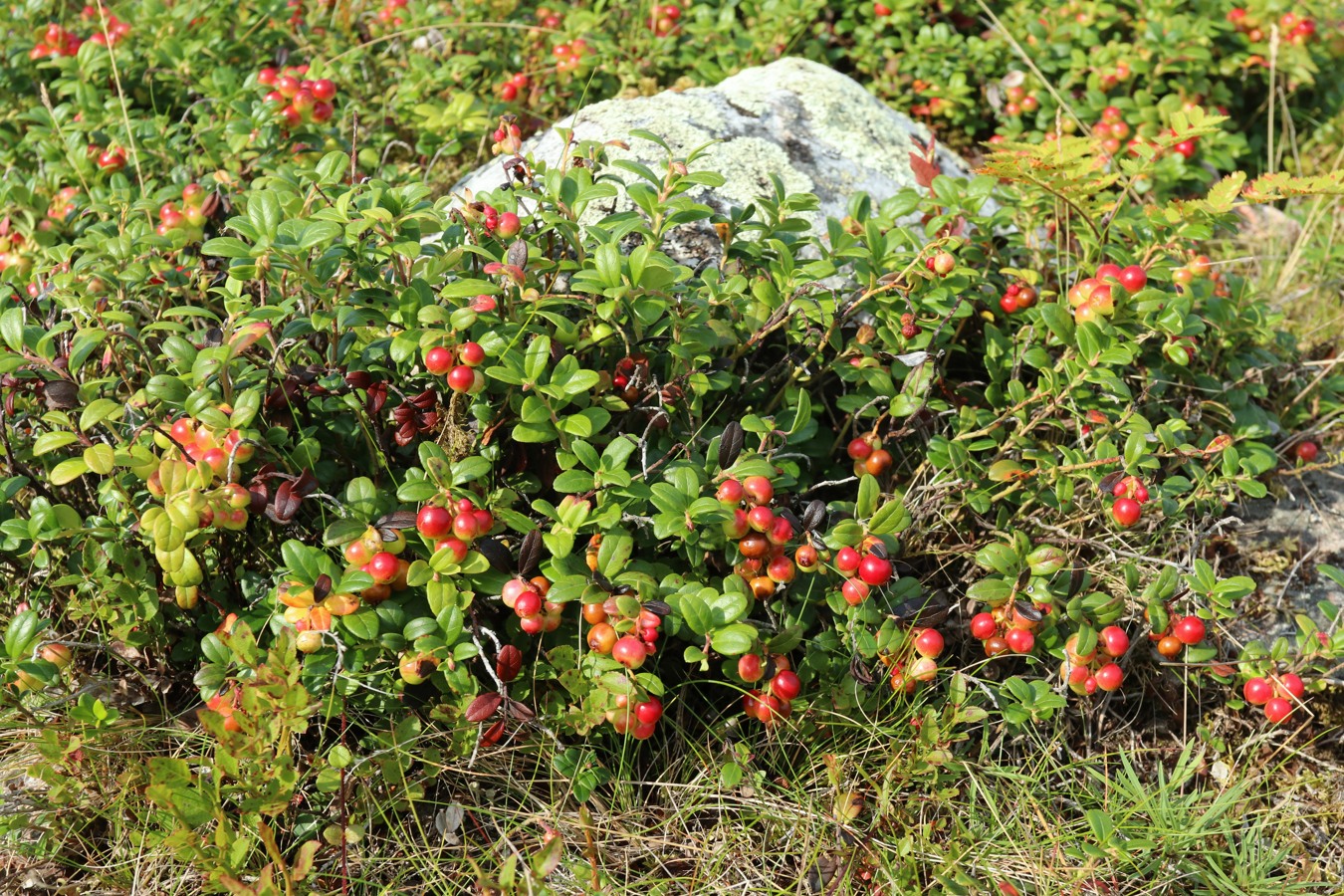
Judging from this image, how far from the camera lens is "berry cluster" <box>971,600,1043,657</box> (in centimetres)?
250

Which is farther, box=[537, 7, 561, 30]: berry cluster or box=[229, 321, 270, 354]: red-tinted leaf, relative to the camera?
box=[537, 7, 561, 30]: berry cluster

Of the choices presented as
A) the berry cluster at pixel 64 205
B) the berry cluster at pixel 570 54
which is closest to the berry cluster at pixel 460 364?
the berry cluster at pixel 64 205

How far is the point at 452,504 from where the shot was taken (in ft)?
7.46

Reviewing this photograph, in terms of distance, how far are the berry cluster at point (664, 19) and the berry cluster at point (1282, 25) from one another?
102 inches

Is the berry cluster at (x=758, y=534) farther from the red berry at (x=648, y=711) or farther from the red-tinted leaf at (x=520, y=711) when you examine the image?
the red-tinted leaf at (x=520, y=711)

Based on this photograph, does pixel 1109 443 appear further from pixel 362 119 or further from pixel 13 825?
pixel 362 119

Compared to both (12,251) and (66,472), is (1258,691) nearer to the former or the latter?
(66,472)

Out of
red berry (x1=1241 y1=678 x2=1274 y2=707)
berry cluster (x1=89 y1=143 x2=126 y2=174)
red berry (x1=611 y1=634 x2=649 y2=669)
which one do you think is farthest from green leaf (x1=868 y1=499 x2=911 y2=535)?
berry cluster (x1=89 y1=143 x2=126 y2=174)

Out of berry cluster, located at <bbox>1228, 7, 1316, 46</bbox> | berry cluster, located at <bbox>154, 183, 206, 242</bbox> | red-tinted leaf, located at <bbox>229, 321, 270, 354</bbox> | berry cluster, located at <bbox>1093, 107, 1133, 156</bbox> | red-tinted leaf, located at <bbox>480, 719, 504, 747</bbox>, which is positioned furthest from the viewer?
berry cluster, located at <bbox>1228, 7, 1316, 46</bbox>

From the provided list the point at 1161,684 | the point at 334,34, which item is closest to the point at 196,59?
the point at 334,34

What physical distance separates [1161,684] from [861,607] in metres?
1.01

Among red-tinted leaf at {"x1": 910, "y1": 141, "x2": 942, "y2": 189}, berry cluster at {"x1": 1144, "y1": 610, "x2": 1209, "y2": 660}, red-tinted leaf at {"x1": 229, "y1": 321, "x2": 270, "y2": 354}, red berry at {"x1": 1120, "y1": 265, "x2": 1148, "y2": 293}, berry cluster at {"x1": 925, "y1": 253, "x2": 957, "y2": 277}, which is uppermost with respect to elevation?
red-tinted leaf at {"x1": 229, "y1": 321, "x2": 270, "y2": 354}

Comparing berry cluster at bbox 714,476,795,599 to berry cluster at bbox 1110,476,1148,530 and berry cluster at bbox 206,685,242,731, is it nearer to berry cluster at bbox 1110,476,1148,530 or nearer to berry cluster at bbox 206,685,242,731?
berry cluster at bbox 1110,476,1148,530

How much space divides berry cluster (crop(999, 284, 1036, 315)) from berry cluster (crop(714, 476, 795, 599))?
1.12 metres
